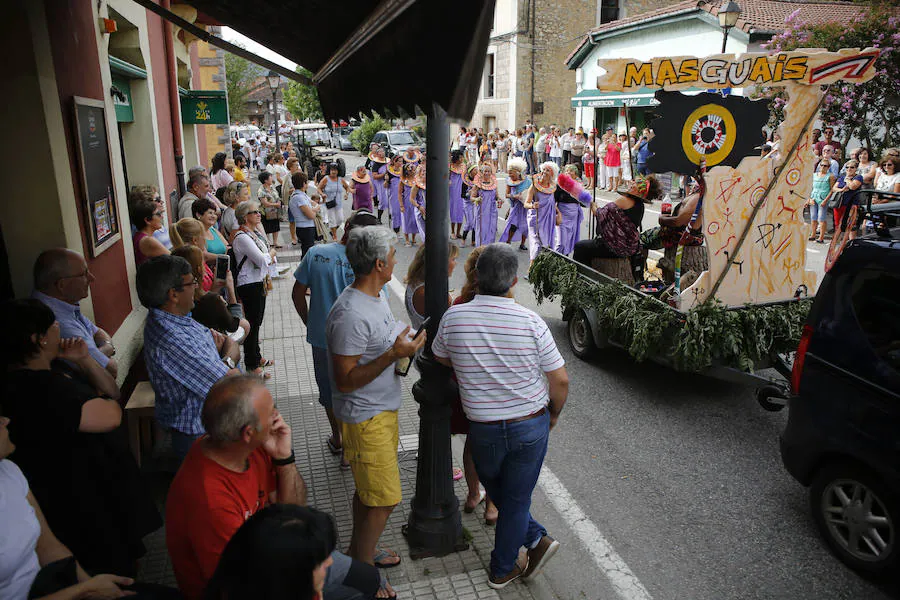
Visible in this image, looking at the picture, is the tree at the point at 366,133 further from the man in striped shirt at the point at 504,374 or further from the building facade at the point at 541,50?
the man in striped shirt at the point at 504,374

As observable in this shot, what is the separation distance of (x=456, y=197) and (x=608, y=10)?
28515 mm

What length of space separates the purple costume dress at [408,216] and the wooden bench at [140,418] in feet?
30.6

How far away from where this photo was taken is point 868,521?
3666mm

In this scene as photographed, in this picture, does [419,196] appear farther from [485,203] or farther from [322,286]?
[322,286]

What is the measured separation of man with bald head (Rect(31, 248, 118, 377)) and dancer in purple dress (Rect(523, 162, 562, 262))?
301 inches

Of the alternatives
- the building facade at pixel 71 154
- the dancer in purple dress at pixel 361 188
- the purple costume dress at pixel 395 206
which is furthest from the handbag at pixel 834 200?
the building facade at pixel 71 154

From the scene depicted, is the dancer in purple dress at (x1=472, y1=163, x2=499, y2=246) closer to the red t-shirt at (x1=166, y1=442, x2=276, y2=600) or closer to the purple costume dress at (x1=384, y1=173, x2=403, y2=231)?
the purple costume dress at (x1=384, y1=173, x2=403, y2=231)

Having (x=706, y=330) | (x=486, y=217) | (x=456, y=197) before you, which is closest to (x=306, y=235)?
(x=486, y=217)

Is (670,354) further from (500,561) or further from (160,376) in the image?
(160,376)

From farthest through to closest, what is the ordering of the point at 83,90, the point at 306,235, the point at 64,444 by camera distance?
the point at 306,235, the point at 83,90, the point at 64,444

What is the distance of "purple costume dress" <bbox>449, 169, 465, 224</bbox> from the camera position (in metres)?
13.2

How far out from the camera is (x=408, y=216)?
13383 millimetres

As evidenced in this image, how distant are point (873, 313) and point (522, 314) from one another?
6.87 ft

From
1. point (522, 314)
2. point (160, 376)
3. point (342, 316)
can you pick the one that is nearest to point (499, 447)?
point (522, 314)
